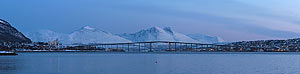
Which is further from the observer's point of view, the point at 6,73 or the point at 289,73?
the point at 289,73

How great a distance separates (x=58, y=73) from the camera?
3325 cm

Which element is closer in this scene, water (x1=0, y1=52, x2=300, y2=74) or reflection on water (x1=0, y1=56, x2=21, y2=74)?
reflection on water (x1=0, y1=56, x2=21, y2=74)

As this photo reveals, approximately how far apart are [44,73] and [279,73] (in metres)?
19.3

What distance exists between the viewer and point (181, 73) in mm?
33594

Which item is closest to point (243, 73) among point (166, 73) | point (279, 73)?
point (279, 73)

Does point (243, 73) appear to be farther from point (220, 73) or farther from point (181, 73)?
point (181, 73)

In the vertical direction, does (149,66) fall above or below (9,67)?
below

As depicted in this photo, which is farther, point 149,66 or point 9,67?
point 149,66

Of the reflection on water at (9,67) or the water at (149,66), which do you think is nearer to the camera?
the reflection on water at (9,67)

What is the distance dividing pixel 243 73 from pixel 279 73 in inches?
123

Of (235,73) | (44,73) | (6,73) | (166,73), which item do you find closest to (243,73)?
(235,73)

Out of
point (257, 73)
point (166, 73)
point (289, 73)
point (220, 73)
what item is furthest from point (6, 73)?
point (289, 73)

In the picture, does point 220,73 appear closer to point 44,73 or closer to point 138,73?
point 138,73

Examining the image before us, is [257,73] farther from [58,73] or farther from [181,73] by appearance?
[58,73]
